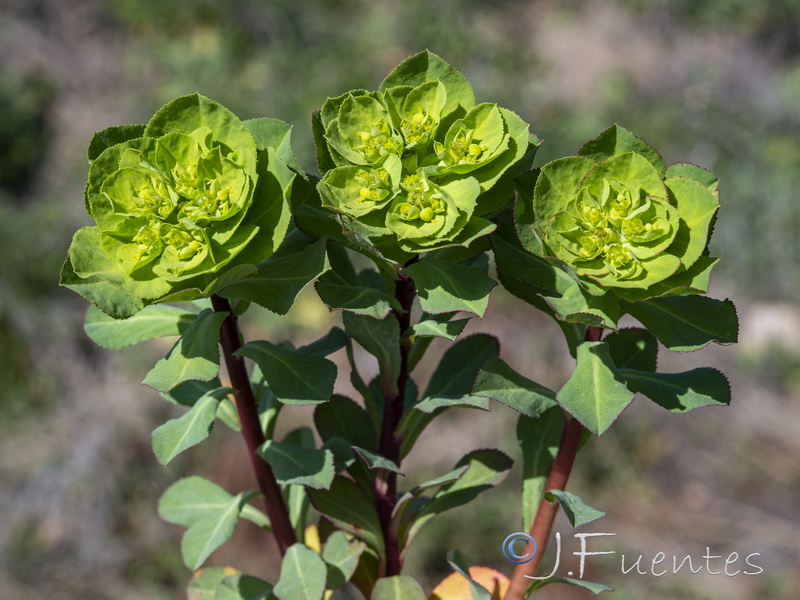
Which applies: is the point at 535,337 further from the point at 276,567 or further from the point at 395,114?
the point at 395,114

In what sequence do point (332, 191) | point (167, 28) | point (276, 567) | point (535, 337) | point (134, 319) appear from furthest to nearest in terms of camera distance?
point (167, 28)
point (535, 337)
point (276, 567)
point (134, 319)
point (332, 191)

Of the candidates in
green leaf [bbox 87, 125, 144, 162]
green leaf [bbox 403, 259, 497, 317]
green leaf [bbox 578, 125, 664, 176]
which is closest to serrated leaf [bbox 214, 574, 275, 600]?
green leaf [bbox 403, 259, 497, 317]

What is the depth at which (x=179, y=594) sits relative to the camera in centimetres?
496

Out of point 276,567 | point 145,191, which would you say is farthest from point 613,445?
point 145,191

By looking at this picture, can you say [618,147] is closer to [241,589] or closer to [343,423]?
[343,423]

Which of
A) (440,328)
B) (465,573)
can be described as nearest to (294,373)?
(440,328)

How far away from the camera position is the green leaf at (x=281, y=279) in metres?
1.20

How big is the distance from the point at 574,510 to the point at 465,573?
0.87 feet

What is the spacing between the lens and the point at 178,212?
1220 millimetres

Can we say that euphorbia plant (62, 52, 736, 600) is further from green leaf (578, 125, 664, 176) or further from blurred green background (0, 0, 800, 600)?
blurred green background (0, 0, 800, 600)

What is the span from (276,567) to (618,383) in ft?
13.5

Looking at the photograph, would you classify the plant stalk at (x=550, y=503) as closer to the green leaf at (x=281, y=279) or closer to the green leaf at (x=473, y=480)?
the green leaf at (x=473, y=480)

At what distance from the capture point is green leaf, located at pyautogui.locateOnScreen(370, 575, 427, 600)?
1.40 meters

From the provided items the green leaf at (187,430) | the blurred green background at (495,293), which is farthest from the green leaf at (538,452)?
the blurred green background at (495,293)
